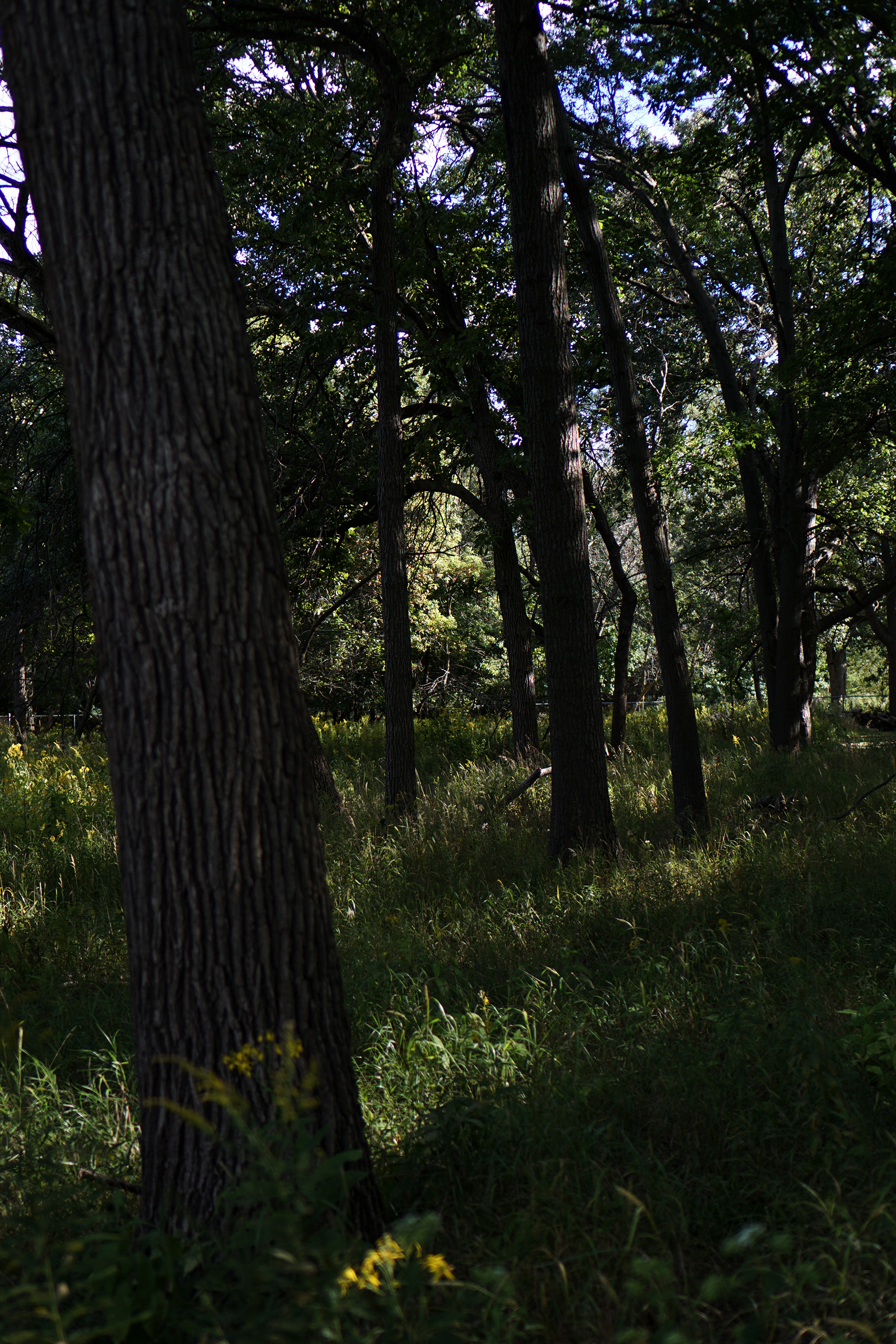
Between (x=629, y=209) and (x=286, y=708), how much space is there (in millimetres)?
12121

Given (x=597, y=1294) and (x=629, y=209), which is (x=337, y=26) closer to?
(x=629, y=209)

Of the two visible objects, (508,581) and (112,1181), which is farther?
(508,581)

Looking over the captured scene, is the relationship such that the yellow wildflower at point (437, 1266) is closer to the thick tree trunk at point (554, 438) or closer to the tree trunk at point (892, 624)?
the thick tree trunk at point (554, 438)

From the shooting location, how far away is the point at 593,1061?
3545 millimetres

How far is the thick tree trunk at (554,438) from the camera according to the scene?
665 cm

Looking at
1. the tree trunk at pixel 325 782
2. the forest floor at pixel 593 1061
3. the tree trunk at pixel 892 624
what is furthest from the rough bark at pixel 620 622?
the tree trunk at pixel 892 624

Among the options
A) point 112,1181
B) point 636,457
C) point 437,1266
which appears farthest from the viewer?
point 636,457

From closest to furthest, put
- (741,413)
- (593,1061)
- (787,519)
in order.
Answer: (593,1061), (741,413), (787,519)

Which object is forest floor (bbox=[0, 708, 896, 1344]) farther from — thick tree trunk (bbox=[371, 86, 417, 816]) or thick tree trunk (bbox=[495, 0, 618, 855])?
thick tree trunk (bbox=[371, 86, 417, 816])

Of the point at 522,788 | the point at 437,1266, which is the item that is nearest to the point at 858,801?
the point at 522,788

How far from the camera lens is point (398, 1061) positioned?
3.62 metres

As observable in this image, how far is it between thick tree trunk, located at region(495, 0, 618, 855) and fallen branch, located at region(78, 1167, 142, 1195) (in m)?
4.38

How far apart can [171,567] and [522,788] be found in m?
6.34

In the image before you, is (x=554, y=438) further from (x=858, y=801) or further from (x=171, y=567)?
(x=171, y=567)
